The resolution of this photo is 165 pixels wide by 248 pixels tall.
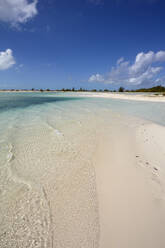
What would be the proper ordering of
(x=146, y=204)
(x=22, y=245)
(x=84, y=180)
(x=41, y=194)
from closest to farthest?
(x=22, y=245)
(x=146, y=204)
(x=41, y=194)
(x=84, y=180)

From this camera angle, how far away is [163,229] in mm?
1462

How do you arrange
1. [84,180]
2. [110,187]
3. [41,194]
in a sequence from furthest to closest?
[84,180], [110,187], [41,194]

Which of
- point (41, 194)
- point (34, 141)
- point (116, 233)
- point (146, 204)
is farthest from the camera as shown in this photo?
point (34, 141)

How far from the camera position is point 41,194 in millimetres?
1936

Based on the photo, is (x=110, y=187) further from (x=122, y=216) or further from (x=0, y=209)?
(x=0, y=209)

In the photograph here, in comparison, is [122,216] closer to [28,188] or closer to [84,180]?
[84,180]

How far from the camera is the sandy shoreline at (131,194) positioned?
139cm

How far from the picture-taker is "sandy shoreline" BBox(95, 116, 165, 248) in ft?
4.58

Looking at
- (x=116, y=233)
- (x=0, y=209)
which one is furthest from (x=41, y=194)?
(x=116, y=233)

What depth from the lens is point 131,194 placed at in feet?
6.44

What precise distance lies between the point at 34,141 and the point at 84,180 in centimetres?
249

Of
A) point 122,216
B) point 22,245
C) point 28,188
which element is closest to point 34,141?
point 28,188

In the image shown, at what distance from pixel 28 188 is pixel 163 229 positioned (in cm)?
226

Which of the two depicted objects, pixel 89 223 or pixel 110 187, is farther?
pixel 110 187
